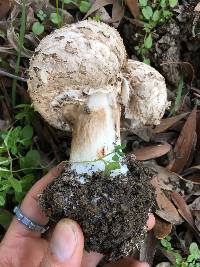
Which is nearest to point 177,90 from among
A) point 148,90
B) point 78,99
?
point 148,90

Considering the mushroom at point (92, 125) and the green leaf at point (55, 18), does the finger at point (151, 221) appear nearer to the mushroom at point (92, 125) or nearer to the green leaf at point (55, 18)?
the mushroom at point (92, 125)

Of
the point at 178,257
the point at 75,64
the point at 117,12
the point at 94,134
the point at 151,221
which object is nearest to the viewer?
the point at 75,64

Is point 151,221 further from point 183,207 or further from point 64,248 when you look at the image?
point 64,248

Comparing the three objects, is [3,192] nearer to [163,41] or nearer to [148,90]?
[148,90]

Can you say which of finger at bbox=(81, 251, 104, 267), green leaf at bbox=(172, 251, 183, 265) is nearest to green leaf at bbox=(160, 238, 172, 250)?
green leaf at bbox=(172, 251, 183, 265)

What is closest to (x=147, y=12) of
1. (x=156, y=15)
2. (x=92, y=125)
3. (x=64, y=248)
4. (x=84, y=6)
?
(x=156, y=15)

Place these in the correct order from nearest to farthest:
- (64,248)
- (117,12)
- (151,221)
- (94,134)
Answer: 1. (64,248)
2. (94,134)
3. (151,221)
4. (117,12)

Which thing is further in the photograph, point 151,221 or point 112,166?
point 151,221

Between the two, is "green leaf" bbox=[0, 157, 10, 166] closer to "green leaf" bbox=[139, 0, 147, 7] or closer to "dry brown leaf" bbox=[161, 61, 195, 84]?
"dry brown leaf" bbox=[161, 61, 195, 84]
